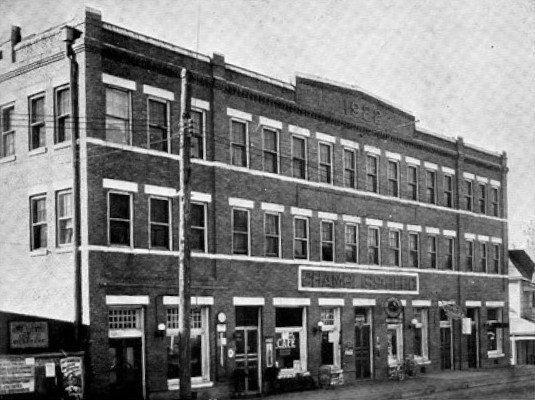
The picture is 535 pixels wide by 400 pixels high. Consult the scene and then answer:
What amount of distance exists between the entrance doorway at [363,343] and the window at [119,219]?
13.0m

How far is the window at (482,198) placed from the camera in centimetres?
4216

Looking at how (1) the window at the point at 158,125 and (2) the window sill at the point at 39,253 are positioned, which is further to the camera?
(1) the window at the point at 158,125

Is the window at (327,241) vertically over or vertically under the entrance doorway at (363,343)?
over

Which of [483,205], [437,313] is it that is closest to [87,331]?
[437,313]

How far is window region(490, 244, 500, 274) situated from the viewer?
4312 centimetres

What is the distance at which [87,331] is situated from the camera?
21203mm

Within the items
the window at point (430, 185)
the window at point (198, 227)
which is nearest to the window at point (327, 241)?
the window at point (198, 227)

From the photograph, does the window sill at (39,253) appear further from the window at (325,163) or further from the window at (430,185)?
the window at (430,185)

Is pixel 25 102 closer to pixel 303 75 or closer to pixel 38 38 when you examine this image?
pixel 38 38

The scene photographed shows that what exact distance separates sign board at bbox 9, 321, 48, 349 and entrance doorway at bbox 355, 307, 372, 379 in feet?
49.0

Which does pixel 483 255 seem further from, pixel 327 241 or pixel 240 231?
pixel 240 231

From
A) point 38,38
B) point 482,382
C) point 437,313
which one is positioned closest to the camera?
point 38,38

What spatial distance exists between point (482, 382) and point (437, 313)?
4.87 meters

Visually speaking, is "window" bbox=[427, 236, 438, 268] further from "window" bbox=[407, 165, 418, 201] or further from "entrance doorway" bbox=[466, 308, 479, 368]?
"entrance doorway" bbox=[466, 308, 479, 368]
